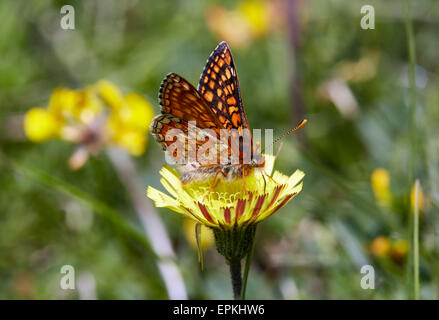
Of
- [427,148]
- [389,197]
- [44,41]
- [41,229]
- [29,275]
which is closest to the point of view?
[389,197]

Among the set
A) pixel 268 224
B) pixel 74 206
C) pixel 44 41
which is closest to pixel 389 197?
pixel 268 224

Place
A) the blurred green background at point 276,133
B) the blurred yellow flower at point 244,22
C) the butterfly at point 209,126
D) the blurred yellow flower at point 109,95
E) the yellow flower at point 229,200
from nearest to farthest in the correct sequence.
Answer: the yellow flower at point 229,200 → the butterfly at point 209,126 → the blurred green background at point 276,133 → the blurred yellow flower at point 109,95 → the blurred yellow flower at point 244,22

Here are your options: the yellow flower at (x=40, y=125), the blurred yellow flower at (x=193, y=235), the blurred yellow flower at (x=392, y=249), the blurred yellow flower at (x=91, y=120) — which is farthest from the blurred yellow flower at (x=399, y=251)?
the yellow flower at (x=40, y=125)

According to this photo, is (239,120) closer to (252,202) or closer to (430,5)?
(252,202)

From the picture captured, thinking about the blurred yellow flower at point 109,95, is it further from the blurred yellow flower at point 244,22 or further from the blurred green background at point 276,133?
the blurred yellow flower at point 244,22

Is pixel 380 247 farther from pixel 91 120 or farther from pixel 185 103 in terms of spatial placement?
pixel 91 120

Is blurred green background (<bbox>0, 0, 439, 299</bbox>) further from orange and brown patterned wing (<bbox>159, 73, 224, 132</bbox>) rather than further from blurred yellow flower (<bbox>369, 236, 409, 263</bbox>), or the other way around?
orange and brown patterned wing (<bbox>159, 73, 224, 132</bbox>)

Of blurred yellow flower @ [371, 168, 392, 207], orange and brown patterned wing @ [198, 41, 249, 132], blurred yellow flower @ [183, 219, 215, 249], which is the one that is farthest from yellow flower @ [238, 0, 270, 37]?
orange and brown patterned wing @ [198, 41, 249, 132]
